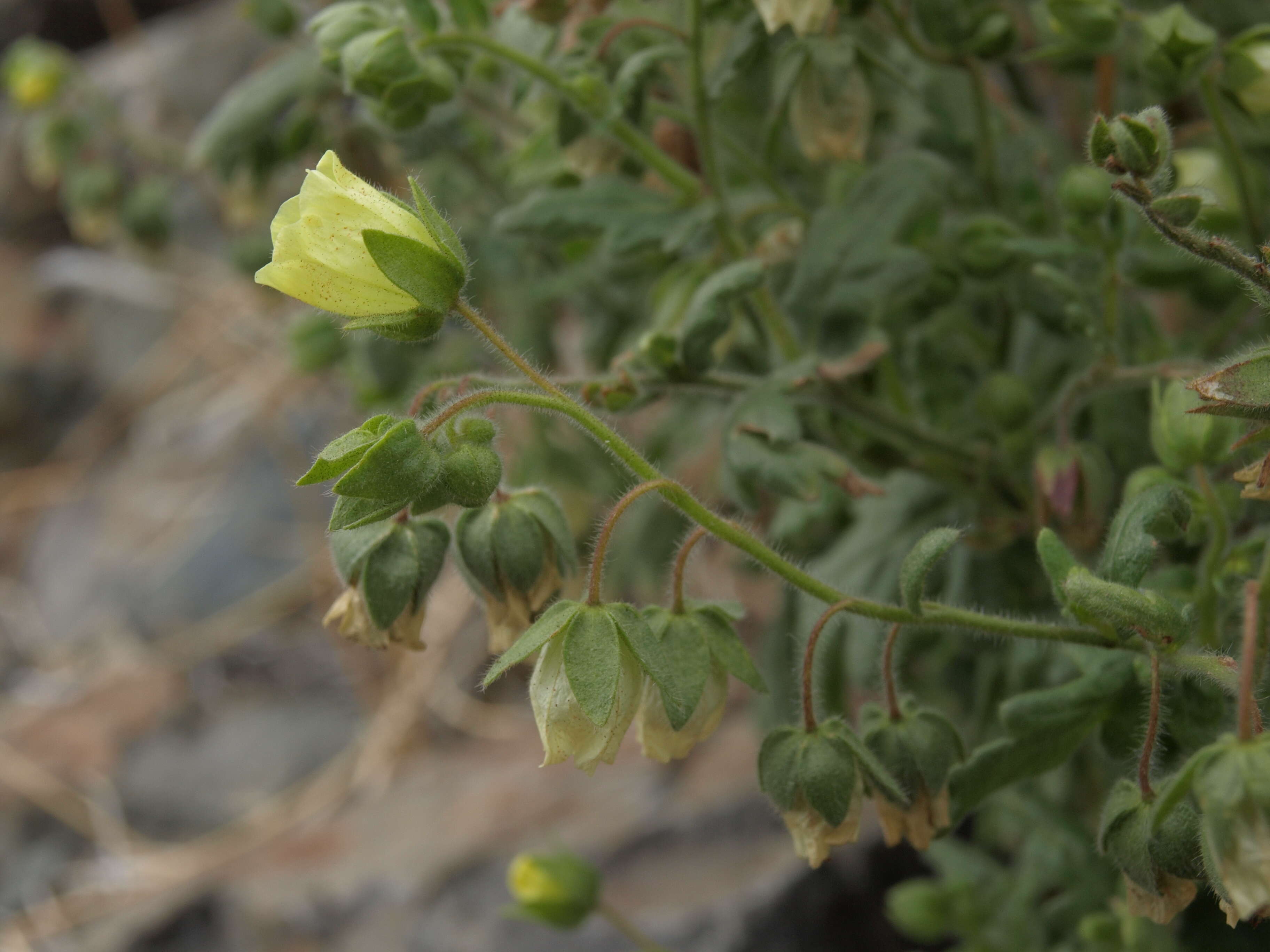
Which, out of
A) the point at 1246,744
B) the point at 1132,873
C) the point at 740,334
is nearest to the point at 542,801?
the point at 740,334

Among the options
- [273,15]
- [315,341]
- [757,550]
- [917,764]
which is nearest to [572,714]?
[757,550]

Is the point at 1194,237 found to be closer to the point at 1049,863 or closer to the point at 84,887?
the point at 1049,863

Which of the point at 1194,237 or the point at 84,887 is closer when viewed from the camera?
the point at 1194,237

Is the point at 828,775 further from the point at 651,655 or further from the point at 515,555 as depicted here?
the point at 515,555

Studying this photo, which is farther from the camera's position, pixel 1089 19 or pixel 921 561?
pixel 1089 19

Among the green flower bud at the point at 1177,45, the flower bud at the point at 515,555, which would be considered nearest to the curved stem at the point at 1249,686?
the flower bud at the point at 515,555

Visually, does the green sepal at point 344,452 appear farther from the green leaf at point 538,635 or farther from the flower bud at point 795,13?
the flower bud at point 795,13

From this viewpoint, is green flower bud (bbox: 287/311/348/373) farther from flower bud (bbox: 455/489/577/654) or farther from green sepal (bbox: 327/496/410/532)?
green sepal (bbox: 327/496/410/532)
